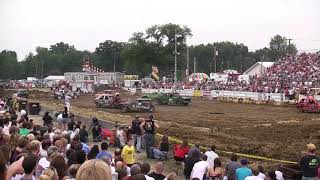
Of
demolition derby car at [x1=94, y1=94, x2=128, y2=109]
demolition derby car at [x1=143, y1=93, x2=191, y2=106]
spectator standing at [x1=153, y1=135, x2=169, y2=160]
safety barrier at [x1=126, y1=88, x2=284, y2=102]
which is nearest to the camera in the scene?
spectator standing at [x1=153, y1=135, x2=169, y2=160]

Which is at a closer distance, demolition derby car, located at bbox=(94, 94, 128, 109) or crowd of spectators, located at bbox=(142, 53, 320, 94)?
demolition derby car, located at bbox=(94, 94, 128, 109)

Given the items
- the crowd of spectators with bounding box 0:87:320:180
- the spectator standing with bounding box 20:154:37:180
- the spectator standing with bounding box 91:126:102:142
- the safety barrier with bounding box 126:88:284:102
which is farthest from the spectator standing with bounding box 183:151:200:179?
the safety barrier with bounding box 126:88:284:102

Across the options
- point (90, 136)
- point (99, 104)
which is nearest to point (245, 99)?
point (99, 104)

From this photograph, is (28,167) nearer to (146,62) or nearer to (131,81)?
(131,81)

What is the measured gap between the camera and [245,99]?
5344 centimetres

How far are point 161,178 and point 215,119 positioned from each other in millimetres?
24302

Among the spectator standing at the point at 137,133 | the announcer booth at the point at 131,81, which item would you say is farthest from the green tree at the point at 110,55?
the spectator standing at the point at 137,133

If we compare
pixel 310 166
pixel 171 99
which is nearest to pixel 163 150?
pixel 310 166

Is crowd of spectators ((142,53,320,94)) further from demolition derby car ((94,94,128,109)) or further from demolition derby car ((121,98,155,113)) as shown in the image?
demolition derby car ((94,94,128,109))

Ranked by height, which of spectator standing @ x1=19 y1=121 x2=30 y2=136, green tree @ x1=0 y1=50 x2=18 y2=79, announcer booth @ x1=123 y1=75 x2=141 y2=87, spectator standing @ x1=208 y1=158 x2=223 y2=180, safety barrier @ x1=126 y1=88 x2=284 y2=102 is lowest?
spectator standing @ x1=208 y1=158 x2=223 y2=180

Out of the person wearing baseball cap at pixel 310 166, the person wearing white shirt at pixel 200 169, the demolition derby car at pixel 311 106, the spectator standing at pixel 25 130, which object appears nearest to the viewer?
the person wearing baseball cap at pixel 310 166

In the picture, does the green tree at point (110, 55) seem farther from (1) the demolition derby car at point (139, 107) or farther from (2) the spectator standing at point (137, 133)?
(2) the spectator standing at point (137, 133)

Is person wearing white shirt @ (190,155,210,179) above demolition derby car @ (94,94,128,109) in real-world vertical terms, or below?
below

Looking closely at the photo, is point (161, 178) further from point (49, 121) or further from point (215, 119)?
point (215, 119)
